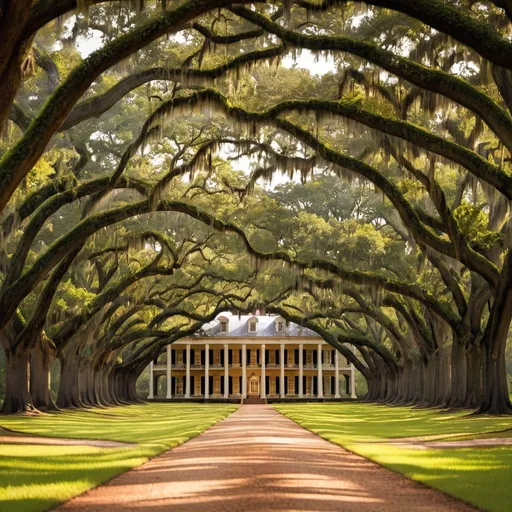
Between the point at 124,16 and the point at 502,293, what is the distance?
13.2m

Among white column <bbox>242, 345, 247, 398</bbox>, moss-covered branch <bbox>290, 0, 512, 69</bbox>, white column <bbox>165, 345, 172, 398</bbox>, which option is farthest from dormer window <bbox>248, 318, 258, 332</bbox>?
moss-covered branch <bbox>290, 0, 512, 69</bbox>

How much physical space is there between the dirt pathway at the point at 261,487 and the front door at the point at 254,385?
82.9m

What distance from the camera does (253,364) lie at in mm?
98125

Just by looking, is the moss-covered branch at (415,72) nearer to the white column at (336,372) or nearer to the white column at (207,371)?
the white column at (207,371)

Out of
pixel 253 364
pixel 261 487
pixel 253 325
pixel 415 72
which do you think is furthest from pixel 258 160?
pixel 253 364

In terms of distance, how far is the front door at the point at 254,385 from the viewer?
97562mm

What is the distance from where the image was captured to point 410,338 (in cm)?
5747

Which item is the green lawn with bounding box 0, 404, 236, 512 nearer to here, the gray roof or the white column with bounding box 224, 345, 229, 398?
the white column with bounding box 224, 345, 229, 398

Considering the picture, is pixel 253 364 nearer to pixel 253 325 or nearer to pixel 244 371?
pixel 244 371

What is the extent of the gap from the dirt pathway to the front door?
272 feet

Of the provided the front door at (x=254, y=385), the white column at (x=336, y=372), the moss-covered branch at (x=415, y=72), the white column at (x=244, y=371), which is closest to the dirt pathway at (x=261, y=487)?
the moss-covered branch at (x=415, y=72)

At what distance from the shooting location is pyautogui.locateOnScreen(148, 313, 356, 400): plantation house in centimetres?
9462

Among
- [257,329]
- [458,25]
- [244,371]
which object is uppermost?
[257,329]

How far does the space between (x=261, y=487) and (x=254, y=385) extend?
89256 mm
